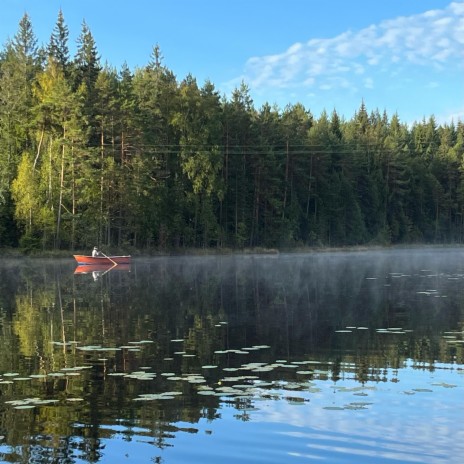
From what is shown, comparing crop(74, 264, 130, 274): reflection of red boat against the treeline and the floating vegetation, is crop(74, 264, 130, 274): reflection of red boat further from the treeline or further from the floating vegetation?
the floating vegetation

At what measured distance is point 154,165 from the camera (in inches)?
2785

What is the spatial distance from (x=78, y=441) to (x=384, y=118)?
528 ft

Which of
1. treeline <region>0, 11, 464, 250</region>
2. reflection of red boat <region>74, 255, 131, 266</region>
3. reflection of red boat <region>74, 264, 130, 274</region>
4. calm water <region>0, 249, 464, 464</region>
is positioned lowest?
calm water <region>0, 249, 464, 464</region>

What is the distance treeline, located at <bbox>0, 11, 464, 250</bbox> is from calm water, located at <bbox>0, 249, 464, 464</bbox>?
41.9m

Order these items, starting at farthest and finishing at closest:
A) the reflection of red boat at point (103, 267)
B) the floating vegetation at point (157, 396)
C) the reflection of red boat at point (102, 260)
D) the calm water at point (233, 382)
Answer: the reflection of red boat at point (102, 260) < the reflection of red boat at point (103, 267) < the floating vegetation at point (157, 396) < the calm water at point (233, 382)

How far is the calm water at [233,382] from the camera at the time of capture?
25.9 feet

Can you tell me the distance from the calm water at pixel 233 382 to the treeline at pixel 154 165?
1649 inches

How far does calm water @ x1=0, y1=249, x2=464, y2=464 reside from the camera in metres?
7.89

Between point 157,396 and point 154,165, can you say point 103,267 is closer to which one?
point 154,165

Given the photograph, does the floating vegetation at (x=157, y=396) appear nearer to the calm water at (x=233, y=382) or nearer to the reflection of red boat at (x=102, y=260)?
the calm water at (x=233, y=382)

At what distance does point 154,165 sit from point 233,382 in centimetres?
6105

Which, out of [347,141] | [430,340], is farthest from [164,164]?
[430,340]

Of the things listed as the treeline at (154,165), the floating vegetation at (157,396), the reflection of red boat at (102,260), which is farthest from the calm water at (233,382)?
the treeline at (154,165)

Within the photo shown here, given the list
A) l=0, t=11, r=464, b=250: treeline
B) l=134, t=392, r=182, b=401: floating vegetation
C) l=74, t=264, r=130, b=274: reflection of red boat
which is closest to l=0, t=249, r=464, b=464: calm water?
l=134, t=392, r=182, b=401: floating vegetation
